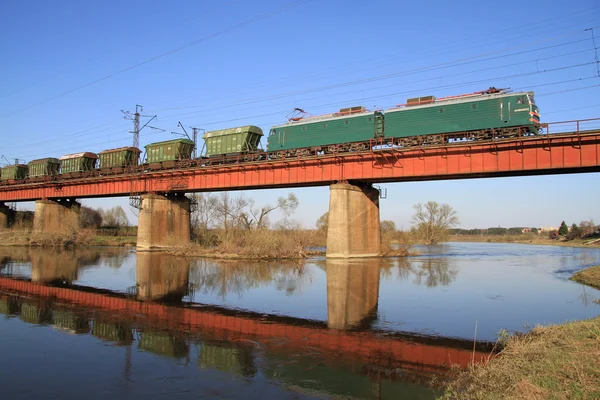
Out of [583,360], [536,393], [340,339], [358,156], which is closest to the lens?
[536,393]

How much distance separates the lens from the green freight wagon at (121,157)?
5278cm

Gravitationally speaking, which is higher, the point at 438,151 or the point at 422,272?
the point at 438,151

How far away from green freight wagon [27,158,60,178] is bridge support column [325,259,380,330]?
53.0m

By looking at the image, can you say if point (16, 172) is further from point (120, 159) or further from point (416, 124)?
point (416, 124)

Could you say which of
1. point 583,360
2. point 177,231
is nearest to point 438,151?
point 583,360

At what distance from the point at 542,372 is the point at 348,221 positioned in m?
28.3

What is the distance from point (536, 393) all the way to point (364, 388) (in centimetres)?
292

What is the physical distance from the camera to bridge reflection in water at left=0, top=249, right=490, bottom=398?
872cm

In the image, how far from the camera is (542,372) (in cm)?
724

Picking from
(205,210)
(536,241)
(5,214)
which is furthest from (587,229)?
(5,214)

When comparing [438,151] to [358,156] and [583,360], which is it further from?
[583,360]

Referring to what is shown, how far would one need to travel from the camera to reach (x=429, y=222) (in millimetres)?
100938

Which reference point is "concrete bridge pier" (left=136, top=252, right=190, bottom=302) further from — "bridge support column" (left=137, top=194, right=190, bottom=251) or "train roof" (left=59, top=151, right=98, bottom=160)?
"train roof" (left=59, top=151, right=98, bottom=160)

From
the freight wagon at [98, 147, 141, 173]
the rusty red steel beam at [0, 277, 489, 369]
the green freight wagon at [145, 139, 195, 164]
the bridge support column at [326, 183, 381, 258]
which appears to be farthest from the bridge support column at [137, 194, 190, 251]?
the rusty red steel beam at [0, 277, 489, 369]
